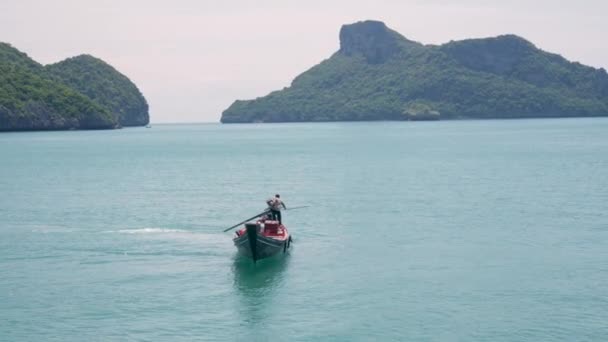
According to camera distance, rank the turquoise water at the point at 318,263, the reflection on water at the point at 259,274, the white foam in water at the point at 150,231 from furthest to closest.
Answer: the white foam in water at the point at 150,231
the reflection on water at the point at 259,274
the turquoise water at the point at 318,263

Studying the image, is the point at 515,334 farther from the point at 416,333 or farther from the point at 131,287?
the point at 131,287

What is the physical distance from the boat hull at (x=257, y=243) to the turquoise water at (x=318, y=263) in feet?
1.93

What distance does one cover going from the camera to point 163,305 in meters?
31.2

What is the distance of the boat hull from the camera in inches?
1487

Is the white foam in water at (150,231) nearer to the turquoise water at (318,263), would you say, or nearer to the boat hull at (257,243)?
the turquoise water at (318,263)

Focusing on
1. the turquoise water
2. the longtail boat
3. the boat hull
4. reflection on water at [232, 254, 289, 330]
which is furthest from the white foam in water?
the boat hull

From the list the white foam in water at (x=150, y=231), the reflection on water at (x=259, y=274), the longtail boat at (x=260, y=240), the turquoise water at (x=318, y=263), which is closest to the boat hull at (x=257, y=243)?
the longtail boat at (x=260, y=240)

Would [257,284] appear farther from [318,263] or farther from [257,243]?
[318,263]

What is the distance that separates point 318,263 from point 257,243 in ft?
11.3

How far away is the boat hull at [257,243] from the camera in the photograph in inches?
1487

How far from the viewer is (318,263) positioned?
127ft

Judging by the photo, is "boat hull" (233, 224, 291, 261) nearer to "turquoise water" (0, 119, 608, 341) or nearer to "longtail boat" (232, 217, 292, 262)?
"longtail boat" (232, 217, 292, 262)

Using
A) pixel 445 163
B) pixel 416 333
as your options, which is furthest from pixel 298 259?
pixel 445 163

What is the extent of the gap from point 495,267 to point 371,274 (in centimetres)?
643
